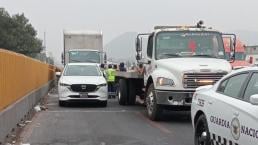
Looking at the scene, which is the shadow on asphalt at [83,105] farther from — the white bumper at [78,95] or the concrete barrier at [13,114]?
the concrete barrier at [13,114]

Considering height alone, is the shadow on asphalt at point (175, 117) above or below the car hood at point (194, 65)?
below

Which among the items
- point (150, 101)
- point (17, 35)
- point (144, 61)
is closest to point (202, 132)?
point (150, 101)

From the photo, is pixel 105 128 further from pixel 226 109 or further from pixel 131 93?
pixel 131 93

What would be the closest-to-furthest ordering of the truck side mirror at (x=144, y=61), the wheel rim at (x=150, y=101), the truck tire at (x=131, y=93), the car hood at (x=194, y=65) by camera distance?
the car hood at (x=194, y=65) < the wheel rim at (x=150, y=101) < the truck side mirror at (x=144, y=61) < the truck tire at (x=131, y=93)

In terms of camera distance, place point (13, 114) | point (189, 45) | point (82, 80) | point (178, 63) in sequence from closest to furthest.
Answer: point (13, 114), point (178, 63), point (189, 45), point (82, 80)

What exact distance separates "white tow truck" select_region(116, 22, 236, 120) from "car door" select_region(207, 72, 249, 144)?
5502 mm

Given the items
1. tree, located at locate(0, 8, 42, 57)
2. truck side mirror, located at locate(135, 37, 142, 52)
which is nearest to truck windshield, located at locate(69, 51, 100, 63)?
truck side mirror, located at locate(135, 37, 142, 52)

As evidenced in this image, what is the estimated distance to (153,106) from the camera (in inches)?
575

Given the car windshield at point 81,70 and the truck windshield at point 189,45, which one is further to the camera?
the car windshield at point 81,70

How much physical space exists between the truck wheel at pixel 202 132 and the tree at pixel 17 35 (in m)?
67.4

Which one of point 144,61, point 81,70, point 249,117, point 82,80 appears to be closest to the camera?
point 249,117

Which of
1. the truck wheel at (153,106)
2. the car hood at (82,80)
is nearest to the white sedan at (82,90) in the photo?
the car hood at (82,80)

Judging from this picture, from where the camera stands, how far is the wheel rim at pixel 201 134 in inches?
342

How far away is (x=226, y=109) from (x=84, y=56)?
22.0 m
